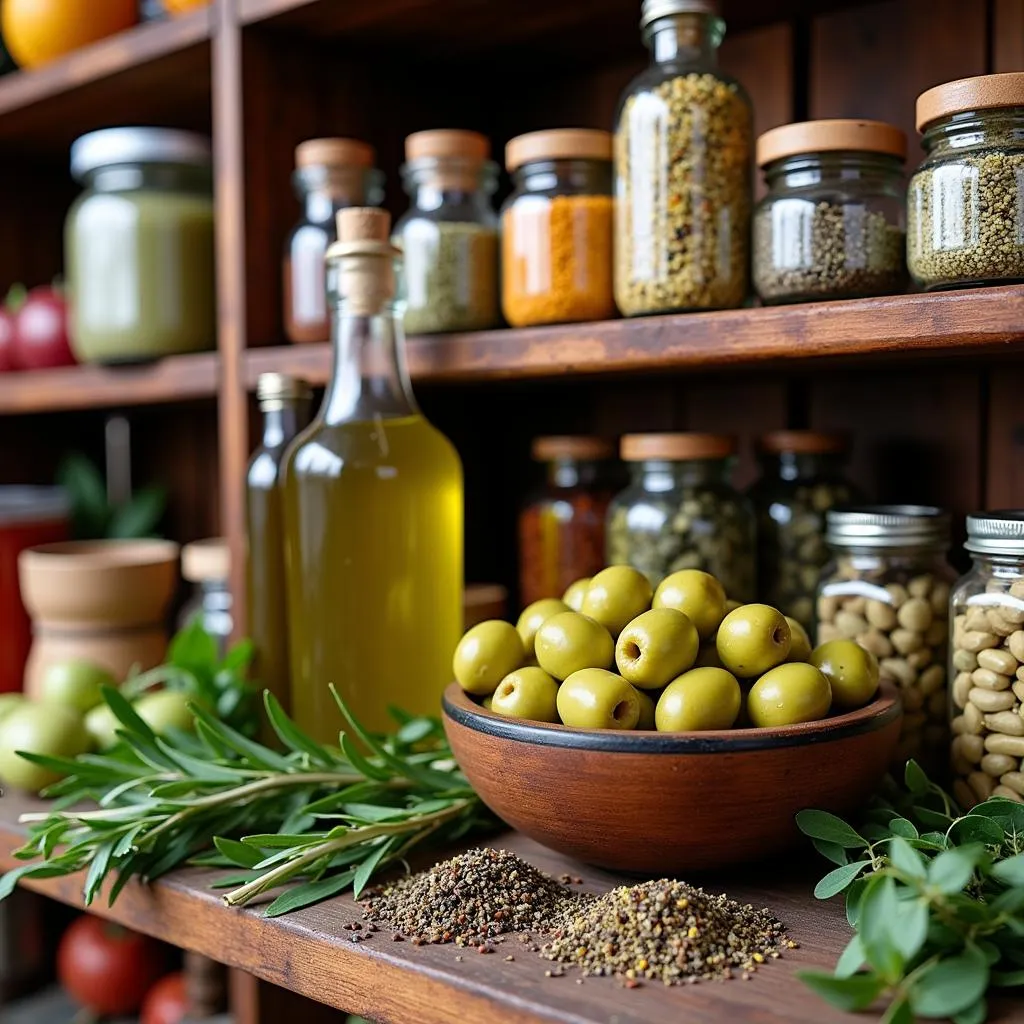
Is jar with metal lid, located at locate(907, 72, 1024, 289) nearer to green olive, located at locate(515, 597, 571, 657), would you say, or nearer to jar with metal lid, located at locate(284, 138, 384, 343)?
green olive, located at locate(515, 597, 571, 657)

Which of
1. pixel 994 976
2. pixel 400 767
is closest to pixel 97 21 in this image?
pixel 400 767

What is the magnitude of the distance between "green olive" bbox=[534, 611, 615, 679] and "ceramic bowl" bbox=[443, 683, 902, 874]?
5 cm

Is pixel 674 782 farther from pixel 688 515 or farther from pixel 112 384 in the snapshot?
pixel 112 384

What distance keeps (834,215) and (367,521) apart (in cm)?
41

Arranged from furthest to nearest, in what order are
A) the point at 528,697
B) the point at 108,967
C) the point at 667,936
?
the point at 108,967 < the point at 528,697 < the point at 667,936

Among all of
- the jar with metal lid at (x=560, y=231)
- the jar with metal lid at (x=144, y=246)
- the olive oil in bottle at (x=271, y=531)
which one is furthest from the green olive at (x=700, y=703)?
the jar with metal lid at (x=144, y=246)

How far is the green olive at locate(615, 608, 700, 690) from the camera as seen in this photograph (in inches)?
26.9

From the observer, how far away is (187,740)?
88 cm

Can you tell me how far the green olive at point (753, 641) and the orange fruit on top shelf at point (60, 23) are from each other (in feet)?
3.22

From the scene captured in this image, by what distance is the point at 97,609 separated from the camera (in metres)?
1.14

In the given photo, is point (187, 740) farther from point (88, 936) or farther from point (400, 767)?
point (88, 936)

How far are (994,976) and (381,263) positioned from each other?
25.0 inches

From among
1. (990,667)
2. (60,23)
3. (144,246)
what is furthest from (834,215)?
(60,23)

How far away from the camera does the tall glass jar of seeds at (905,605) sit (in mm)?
811
